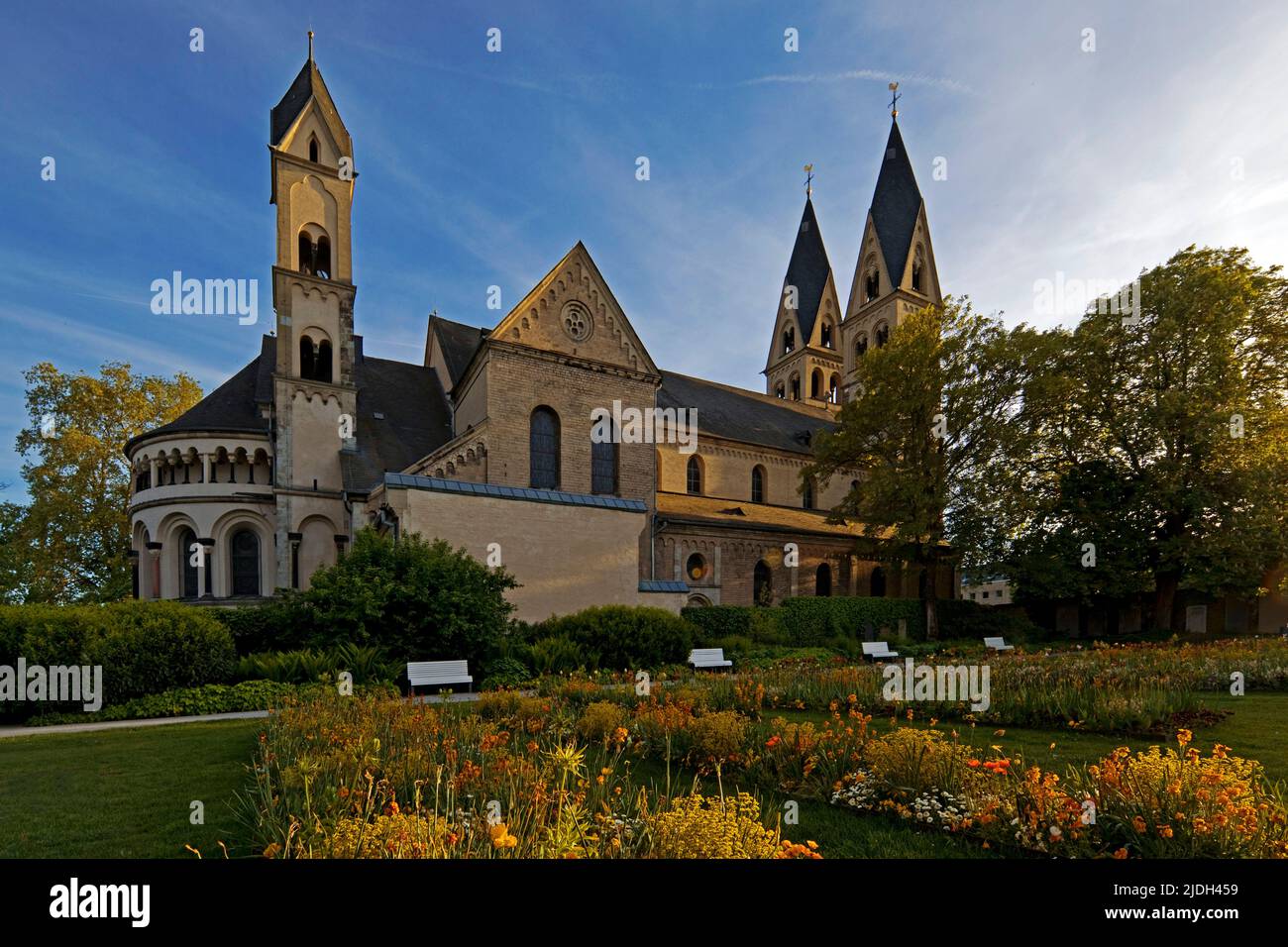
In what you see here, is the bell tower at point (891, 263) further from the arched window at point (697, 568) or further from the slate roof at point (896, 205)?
the arched window at point (697, 568)

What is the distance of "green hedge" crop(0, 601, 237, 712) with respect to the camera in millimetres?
11516

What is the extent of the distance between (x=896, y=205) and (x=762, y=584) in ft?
112

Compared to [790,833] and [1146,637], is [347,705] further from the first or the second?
[1146,637]

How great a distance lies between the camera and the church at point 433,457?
67.3 ft

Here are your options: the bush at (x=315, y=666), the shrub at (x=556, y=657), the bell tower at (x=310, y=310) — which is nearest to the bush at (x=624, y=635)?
the shrub at (x=556, y=657)

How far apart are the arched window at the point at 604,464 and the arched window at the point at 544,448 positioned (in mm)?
1592

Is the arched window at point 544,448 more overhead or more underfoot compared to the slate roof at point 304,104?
more underfoot

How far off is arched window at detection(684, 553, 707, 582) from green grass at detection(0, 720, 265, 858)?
2033cm

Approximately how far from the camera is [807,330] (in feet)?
Answer: 179

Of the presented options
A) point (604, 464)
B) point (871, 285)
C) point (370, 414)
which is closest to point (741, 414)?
point (604, 464)

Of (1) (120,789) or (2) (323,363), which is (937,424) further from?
(1) (120,789)
